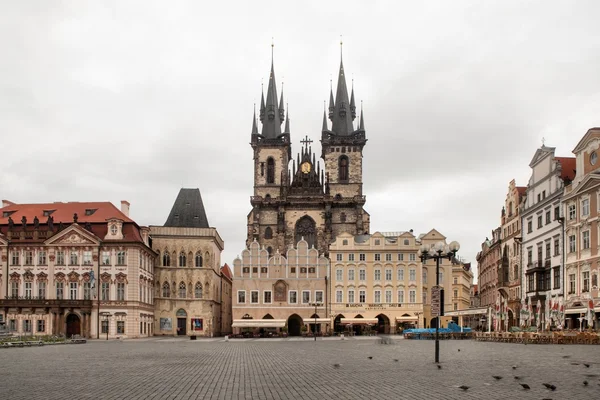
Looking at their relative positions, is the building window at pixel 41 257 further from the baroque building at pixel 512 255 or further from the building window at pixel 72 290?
the baroque building at pixel 512 255

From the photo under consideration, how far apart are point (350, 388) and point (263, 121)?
353 ft

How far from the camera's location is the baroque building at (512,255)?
79625 millimetres

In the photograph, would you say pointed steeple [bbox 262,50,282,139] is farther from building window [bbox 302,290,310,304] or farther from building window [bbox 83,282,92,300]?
building window [bbox 83,282,92,300]

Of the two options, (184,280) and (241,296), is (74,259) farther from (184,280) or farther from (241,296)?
(241,296)

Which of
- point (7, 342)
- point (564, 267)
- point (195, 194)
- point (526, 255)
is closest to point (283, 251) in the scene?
point (195, 194)

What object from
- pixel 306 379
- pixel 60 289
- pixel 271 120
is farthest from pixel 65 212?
pixel 306 379

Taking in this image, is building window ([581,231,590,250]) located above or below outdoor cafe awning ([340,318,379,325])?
above

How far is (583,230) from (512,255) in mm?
21941

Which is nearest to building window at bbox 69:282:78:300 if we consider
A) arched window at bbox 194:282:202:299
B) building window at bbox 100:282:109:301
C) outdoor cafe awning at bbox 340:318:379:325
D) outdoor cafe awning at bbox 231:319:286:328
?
building window at bbox 100:282:109:301

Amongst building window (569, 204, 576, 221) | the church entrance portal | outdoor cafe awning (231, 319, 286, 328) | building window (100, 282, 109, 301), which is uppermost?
building window (569, 204, 576, 221)

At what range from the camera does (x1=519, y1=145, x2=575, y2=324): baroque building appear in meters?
66.6

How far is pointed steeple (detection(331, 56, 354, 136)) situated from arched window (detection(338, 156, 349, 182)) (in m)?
4.76

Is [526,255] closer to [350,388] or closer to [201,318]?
[201,318]

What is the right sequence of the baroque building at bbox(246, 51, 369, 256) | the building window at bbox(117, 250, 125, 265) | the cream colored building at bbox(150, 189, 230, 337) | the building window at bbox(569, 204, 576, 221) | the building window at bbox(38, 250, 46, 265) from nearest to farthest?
the building window at bbox(569, 204, 576, 221) < the building window at bbox(117, 250, 125, 265) < the building window at bbox(38, 250, 46, 265) < the cream colored building at bbox(150, 189, 230, 337) < the baroque building at bbox(246, 51, 369, 256)
